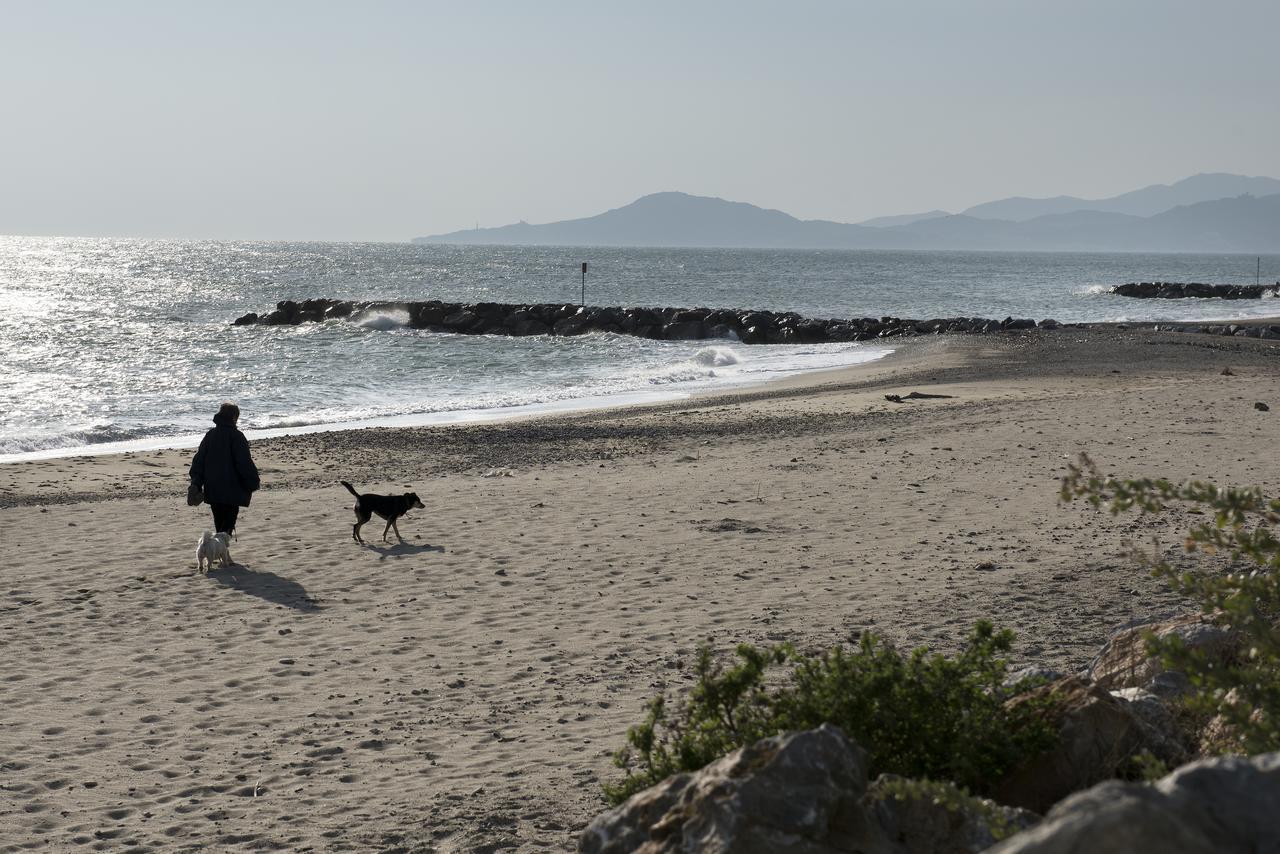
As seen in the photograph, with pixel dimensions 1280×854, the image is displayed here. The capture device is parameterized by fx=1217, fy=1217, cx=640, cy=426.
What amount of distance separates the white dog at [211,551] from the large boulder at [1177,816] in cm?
1018

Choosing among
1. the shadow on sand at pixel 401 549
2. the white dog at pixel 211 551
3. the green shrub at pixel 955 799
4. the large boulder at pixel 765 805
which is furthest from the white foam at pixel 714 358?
the green shrub at pixel 955 799

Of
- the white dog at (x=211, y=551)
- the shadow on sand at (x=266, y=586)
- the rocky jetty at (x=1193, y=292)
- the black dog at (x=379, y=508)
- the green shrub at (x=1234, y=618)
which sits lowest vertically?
the shadow on sand at (x=266, y=586)

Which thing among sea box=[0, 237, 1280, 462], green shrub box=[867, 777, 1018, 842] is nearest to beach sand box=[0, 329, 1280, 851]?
green shrub box=[867, 777, 1018, 842]

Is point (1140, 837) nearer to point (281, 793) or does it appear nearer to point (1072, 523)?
point (281, 793)

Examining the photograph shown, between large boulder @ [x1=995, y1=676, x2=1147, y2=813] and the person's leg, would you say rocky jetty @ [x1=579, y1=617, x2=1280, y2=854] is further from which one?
the person's leg

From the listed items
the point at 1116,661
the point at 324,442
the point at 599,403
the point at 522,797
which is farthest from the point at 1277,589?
the point at 599,403

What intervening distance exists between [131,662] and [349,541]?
419cm

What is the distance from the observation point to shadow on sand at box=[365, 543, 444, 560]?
40.0 feet

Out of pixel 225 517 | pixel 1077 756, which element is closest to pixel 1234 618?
pixel 1077 756

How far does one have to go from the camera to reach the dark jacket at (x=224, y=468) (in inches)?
481

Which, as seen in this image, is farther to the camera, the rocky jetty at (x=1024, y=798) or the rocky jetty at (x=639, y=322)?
the rocky jetty at (x=639, y=322)

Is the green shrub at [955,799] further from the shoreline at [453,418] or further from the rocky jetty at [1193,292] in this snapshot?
the rocky jetty at [1193,292]

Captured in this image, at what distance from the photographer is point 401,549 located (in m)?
12.4

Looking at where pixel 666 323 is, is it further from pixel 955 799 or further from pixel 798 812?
pixel 955 799
